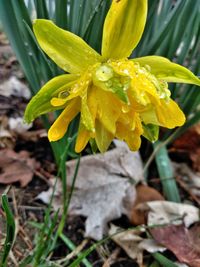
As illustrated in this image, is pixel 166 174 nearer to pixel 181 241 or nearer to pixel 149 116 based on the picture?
pixel 181 241

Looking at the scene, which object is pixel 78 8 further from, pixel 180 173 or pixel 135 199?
pixel 180 173

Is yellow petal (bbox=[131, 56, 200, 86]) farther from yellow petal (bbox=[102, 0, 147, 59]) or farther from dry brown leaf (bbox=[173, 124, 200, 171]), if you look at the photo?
dry brown leaf (bbox=[173, 124, 200, 171])

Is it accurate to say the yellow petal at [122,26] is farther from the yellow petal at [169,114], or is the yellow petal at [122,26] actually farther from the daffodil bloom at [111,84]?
the yellow petal at [169,114]

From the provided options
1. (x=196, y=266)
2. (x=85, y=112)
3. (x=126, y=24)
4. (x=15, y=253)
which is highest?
(x=126, y=24)

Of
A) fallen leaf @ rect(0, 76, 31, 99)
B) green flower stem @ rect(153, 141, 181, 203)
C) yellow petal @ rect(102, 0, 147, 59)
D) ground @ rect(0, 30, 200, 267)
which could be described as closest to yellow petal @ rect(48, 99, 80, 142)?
yellow petal @ rect(102, 0, 147, 59)

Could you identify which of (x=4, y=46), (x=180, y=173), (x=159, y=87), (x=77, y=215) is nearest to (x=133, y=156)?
(x=180, y=173)

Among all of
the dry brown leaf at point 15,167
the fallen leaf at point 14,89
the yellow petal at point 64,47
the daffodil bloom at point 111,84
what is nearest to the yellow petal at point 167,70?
the daffodil bloom at point 111,84

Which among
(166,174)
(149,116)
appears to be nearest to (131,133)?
(149,116)
